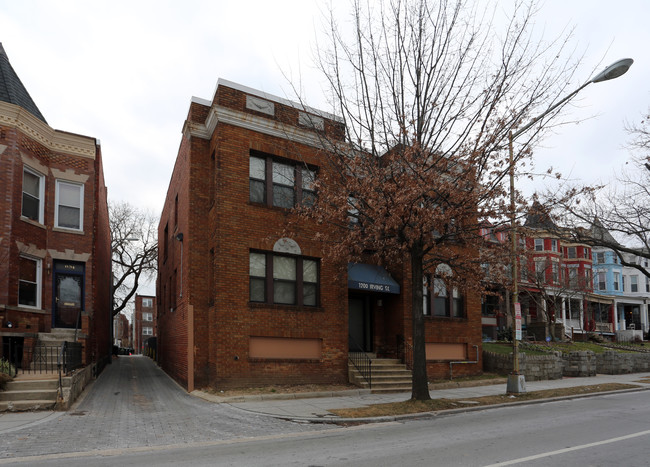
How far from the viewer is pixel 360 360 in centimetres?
1681

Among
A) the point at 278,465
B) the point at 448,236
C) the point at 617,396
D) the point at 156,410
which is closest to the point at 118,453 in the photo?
the point at 278,465

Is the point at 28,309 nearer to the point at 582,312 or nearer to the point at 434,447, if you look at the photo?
the point at 434,447

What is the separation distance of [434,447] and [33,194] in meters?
14.9

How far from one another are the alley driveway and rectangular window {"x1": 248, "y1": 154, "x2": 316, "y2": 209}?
6325mm

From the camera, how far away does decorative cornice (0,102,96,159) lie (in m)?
15.5

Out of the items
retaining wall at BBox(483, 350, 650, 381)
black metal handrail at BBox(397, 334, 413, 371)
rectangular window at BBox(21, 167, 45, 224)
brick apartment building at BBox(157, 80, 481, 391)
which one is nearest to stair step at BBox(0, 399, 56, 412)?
brick apartment building at BBox(157, 80, 481, 391)

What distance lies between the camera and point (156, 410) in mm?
11789

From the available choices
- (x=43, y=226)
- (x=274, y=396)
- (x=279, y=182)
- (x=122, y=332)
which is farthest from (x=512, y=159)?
(x=122, y=332)

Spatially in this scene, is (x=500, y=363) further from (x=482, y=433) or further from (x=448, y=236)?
(x=482, y=433)

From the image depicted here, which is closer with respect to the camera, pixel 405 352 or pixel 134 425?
pixel 134 425

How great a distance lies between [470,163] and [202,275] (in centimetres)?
870

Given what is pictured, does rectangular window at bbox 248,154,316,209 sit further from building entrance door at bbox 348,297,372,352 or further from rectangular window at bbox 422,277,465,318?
rectangular window at bbox 422,277,465,318

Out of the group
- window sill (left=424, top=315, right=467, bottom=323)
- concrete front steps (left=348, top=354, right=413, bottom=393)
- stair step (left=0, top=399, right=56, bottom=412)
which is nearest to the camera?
stair step (left=0, top=399, right=56, bottom=412)

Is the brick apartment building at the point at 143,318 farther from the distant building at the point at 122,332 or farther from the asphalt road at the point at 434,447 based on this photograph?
the asphalt road at the point at 434,447
